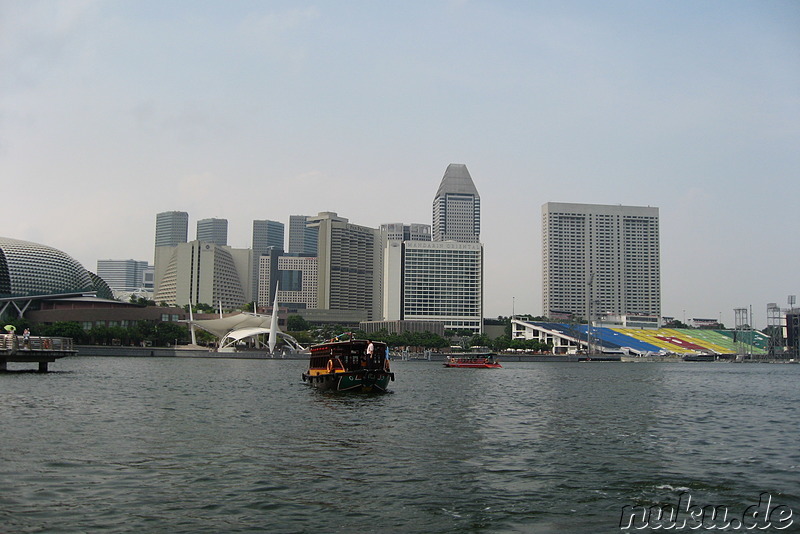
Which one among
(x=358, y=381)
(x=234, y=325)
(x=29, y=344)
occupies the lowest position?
(x=358, y=381)

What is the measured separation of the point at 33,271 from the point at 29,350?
12455 cm

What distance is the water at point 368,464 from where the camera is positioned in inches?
728

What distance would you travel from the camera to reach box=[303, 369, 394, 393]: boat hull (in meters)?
58.2

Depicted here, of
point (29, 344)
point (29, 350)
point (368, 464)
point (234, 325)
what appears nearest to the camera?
point (368, 464)

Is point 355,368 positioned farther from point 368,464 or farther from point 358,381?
point 368,464

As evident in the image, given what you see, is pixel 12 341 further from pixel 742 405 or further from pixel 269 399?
pixel 742 405

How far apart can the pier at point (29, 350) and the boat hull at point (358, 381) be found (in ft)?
98.9

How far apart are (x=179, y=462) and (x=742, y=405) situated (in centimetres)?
4162

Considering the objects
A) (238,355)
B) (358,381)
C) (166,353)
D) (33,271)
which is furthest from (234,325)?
(358,381)

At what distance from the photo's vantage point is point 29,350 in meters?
A: 70.8

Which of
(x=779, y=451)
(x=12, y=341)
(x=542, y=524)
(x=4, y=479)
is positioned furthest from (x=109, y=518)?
(x=12, y=341)

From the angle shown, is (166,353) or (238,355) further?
(238,355)

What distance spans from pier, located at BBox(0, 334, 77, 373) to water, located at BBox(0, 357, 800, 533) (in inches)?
923

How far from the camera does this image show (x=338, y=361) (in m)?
59.8
